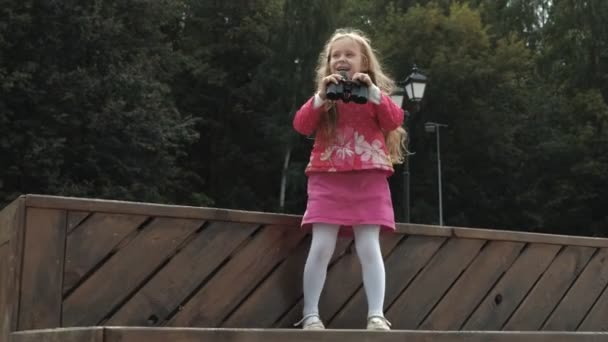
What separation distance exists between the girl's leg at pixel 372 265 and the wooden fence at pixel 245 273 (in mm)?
264

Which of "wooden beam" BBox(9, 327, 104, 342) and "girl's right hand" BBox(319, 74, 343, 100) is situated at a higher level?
"girl's right hand" BBox(319, 74, 343, 100)

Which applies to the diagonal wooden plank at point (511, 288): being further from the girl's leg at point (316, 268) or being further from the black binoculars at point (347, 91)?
the black binoculars at point (347, 91)

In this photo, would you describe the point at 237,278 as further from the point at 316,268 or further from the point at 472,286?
the point at 472,286

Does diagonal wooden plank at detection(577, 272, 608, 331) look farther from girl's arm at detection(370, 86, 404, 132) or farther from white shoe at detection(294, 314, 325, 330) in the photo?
white shoe at detection(294, 314, 325, 330)

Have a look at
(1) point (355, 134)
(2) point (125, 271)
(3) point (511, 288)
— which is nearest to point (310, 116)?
(1) point (355, 134)

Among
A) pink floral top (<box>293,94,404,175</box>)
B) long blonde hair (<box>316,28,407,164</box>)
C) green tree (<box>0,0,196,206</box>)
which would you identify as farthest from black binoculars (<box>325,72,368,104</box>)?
green tree (<box>0,0,196,206</box>)

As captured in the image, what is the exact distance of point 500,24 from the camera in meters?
42.9

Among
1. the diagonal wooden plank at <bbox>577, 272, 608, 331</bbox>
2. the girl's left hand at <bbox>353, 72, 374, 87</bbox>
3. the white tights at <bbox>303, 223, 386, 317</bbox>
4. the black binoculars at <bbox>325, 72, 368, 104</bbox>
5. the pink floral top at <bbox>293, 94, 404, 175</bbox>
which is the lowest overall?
the diagonal wooden plank at <bbox>577, 272, 608, 331</bbox>

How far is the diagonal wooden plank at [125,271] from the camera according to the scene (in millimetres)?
3402

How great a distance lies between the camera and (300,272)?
4.14 m

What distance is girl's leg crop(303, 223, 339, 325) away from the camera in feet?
12.9

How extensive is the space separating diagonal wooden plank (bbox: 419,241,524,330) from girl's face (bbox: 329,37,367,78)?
1.21m

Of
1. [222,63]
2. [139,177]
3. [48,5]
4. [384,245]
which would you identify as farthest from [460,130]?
[384,245]

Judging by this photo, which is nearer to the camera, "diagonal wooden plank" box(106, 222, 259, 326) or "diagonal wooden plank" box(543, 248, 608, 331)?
"diagonal wooden plank" box(106, 222, 259, 326)
